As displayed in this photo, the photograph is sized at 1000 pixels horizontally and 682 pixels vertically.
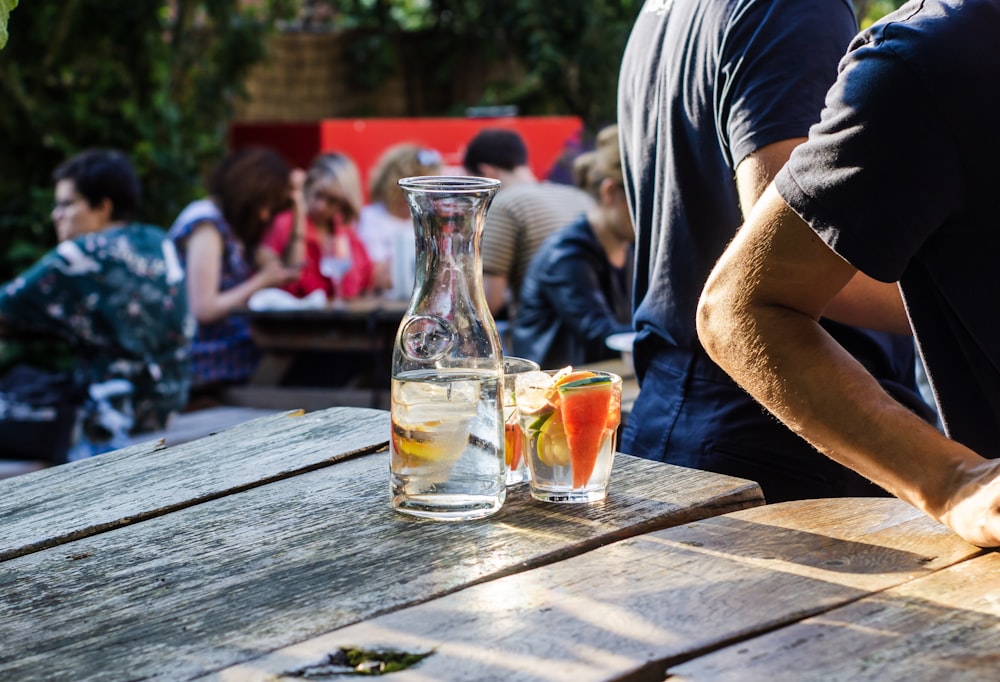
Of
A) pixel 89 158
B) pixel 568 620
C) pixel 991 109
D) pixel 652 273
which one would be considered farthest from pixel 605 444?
pixel 89 158

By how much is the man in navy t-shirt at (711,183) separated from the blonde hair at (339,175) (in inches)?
189

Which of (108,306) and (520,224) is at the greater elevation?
(520,224)

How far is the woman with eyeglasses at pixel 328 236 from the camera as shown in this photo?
6258mm

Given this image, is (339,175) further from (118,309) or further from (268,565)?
(268,565)

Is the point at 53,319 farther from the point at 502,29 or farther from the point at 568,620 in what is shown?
the point at 502,29

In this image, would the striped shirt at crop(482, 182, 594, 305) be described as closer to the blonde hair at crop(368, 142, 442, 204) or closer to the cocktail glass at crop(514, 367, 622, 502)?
the blonde hair at crop(368, 142, 442, 204)

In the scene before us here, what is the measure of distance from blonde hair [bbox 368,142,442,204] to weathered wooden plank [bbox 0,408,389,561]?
456 cm

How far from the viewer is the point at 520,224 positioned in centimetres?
459

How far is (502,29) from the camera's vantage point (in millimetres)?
11867

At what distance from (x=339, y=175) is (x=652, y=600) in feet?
19.3

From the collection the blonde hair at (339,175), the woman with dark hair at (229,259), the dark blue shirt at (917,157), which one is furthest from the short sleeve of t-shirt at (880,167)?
the blonde hair at (339,175)

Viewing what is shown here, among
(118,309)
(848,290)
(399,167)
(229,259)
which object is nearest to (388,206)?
(399,167)

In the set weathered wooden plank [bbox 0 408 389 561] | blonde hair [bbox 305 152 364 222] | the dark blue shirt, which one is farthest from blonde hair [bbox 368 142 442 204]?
the dark blue shirt

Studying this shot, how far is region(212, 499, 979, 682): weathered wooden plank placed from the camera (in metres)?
0.92
